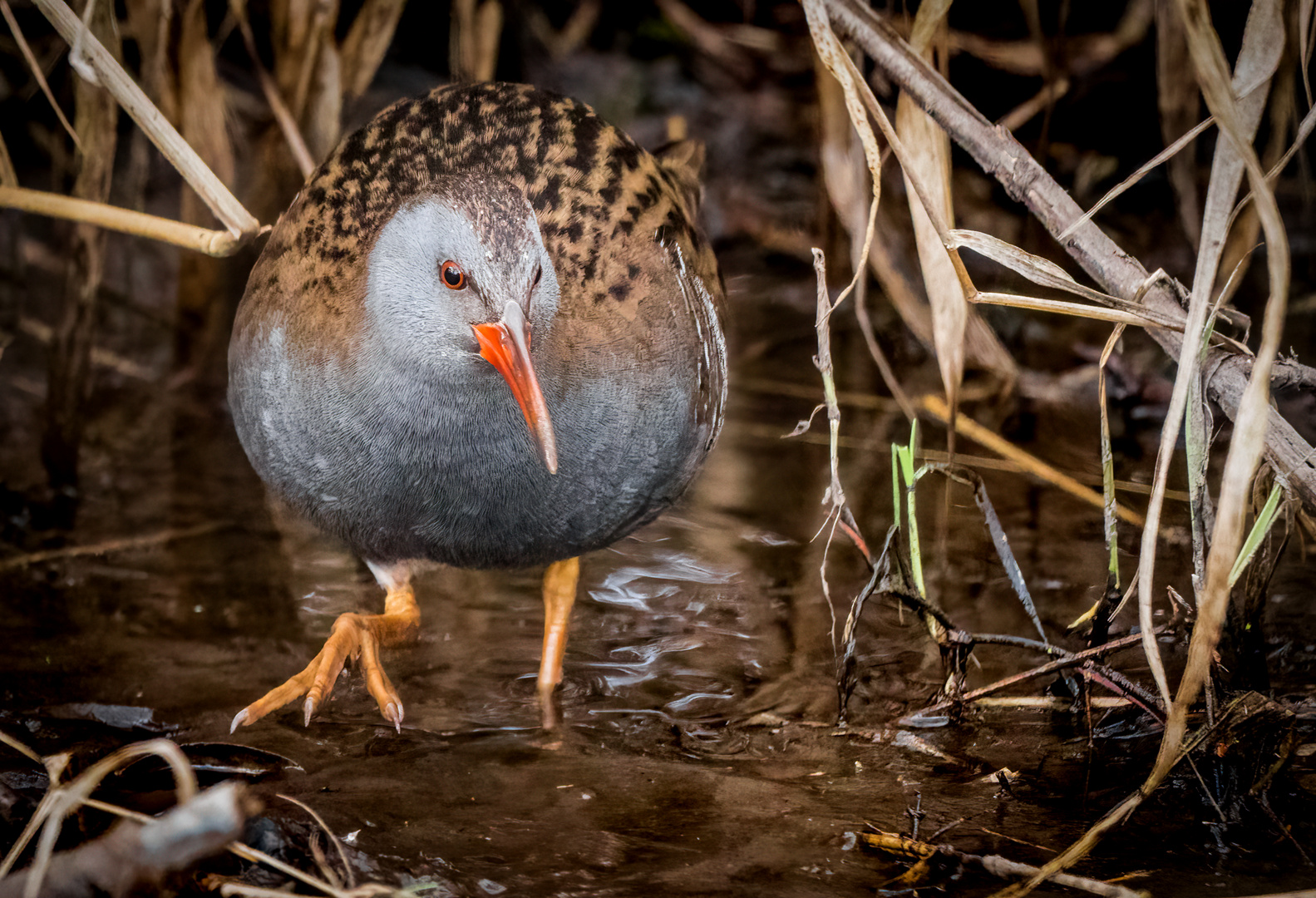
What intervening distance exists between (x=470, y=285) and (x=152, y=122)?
0.72 m

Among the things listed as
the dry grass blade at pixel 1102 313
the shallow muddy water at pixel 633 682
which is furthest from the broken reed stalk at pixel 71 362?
the dry grass blade at pixel 1102 313

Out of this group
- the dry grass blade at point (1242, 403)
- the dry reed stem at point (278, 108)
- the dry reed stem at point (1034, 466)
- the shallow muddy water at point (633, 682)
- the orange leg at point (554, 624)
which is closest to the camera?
the dry grass blade at point (1242, 403)

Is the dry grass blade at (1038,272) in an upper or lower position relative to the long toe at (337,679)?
upper

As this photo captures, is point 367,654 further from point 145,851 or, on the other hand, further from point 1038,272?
point 1038,272

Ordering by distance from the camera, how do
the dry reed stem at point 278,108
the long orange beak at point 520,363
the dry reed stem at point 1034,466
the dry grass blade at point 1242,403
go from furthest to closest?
the dry reed stem at point 278,108, the dry reed stem at point 1034,466, the long orange beak at point 520,363, the dry grass blade at point 1242,403

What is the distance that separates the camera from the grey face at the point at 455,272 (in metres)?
2.37

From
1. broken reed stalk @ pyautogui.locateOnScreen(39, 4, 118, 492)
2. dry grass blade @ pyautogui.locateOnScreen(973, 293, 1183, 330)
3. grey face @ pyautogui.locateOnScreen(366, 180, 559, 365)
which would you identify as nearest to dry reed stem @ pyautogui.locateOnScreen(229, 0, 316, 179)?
broken reed stalk @ pyautogui.locateOnScreen(39, 4, 118, 492)

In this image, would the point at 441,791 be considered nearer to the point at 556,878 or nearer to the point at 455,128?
the point at 556,878

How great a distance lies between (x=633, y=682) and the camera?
2.83 metres

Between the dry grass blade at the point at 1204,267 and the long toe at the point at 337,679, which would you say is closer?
the dry grass blade at the point at 1204,267

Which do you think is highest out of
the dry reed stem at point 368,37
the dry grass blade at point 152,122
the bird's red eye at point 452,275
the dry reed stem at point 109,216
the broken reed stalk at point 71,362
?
the dry reed stem at point 368,37

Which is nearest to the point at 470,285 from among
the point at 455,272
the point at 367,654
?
the point at 455,272

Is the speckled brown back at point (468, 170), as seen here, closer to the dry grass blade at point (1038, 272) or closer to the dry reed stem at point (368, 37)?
the dry grass blade at point (1038, 272)

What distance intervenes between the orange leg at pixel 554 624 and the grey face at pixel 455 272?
78cm
